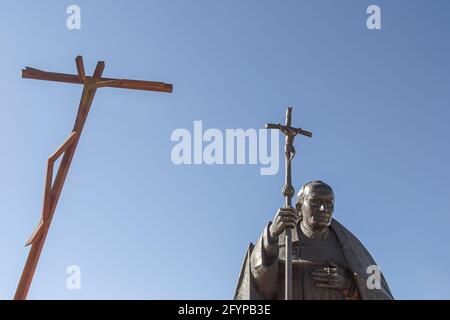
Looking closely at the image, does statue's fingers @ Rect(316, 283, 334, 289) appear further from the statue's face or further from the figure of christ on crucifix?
the statue's face

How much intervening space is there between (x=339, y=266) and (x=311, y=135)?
230 cm

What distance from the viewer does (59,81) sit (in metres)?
17.0

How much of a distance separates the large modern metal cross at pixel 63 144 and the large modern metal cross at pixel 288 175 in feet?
12.3

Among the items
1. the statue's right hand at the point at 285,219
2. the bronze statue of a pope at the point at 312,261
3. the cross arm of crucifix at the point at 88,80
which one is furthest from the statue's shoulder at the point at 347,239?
the cross arm of crucifix at the point at 88,80

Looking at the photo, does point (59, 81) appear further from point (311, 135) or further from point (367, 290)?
point (367, 290)

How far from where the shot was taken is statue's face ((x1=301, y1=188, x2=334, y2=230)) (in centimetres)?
1498

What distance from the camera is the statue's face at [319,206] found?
1498cm

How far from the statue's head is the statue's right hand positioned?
1.22 m

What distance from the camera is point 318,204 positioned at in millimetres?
15023

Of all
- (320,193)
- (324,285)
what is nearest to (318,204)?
(320,193)

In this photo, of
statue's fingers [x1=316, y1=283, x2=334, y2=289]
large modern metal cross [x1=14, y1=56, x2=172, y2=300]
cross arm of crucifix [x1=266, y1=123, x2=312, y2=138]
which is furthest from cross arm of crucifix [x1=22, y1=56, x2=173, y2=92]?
statue's fingers [x1=316, y1=283, x2=334, y2=289]

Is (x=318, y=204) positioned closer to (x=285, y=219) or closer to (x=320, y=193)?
(x=320, y=193)
